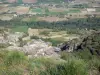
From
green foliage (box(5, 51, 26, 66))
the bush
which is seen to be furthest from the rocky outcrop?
the bush

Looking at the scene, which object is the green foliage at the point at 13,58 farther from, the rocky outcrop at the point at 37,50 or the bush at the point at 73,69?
the rocky outcrop at the point at 37,50

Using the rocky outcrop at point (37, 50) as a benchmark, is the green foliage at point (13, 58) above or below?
above

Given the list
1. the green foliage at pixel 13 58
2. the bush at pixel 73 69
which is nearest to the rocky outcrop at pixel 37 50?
the green foliage at pixel 13 58

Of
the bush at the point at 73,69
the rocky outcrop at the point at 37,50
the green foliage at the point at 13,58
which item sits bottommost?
the rocky outcrop at the point at 37,50

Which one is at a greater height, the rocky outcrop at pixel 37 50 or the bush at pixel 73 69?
the bush at pixel 73 69

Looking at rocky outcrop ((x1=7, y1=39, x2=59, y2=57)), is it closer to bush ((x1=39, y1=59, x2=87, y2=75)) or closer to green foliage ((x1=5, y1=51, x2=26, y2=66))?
green foliage ((x1=5, y1=51, x2=26, y2=66))

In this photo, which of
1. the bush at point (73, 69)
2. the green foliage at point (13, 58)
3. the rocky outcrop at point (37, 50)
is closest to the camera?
the bush at point (73, 69)

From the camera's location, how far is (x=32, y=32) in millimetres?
88312

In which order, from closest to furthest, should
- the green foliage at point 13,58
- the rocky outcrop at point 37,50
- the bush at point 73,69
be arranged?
the bush at point 73,69, the green foliage at point 13,58, the rocky outcrop at point 37,50

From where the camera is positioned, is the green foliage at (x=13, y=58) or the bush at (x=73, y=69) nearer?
the bush at (x=73, y=69)

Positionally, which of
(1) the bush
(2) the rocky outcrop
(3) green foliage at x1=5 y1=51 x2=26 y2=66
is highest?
(1) the bush

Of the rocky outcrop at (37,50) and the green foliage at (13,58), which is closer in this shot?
the green foliage at (13,58)

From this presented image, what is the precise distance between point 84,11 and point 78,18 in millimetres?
14914

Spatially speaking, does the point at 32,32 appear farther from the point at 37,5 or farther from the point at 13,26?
the point at 37,5
